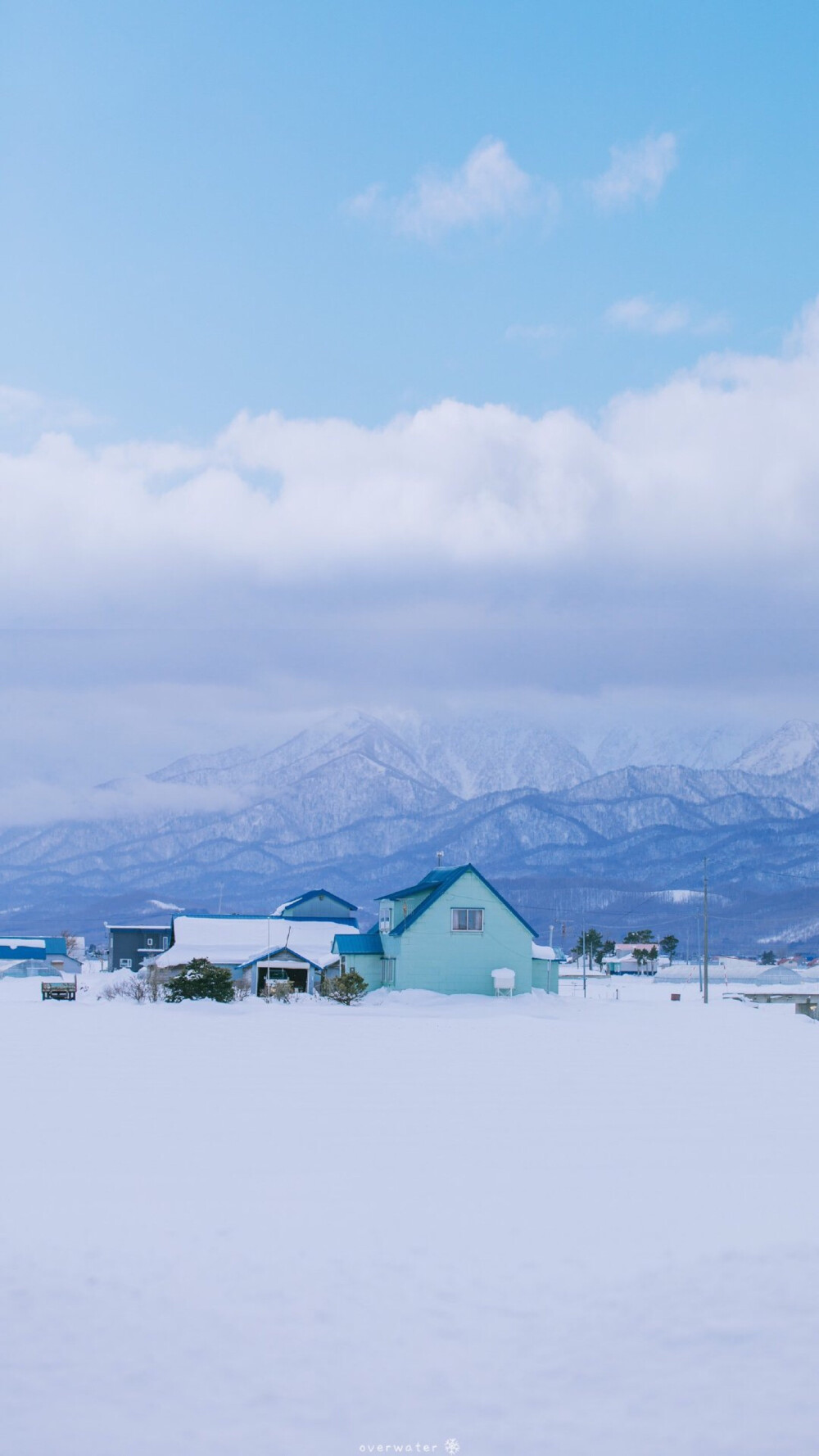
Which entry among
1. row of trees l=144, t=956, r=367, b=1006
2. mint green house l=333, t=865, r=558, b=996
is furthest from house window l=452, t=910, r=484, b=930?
row of trees l=144, t=956, r=367, b=1006

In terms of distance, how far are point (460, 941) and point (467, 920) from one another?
2.65 feet

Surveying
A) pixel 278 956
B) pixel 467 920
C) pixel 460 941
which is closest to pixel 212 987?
pixel 460 941

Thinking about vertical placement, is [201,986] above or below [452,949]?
below

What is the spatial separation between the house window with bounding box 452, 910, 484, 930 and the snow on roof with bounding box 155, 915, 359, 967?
28.9 feet

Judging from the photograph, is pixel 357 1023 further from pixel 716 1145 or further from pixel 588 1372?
pixel 588 1372

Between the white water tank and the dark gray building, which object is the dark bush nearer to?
the white water tank

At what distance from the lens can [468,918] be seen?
45500 mm

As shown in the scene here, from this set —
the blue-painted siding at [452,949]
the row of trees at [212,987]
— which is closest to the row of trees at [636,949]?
the blue-painted siding at [452,949]

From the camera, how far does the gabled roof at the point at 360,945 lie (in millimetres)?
49188

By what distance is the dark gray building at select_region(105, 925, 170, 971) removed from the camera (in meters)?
84.1

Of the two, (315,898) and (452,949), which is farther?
(315,898)

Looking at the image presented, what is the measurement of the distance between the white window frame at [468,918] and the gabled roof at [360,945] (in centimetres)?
475

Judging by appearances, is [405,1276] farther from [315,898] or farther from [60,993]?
[315,898]

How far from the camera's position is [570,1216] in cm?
1093
